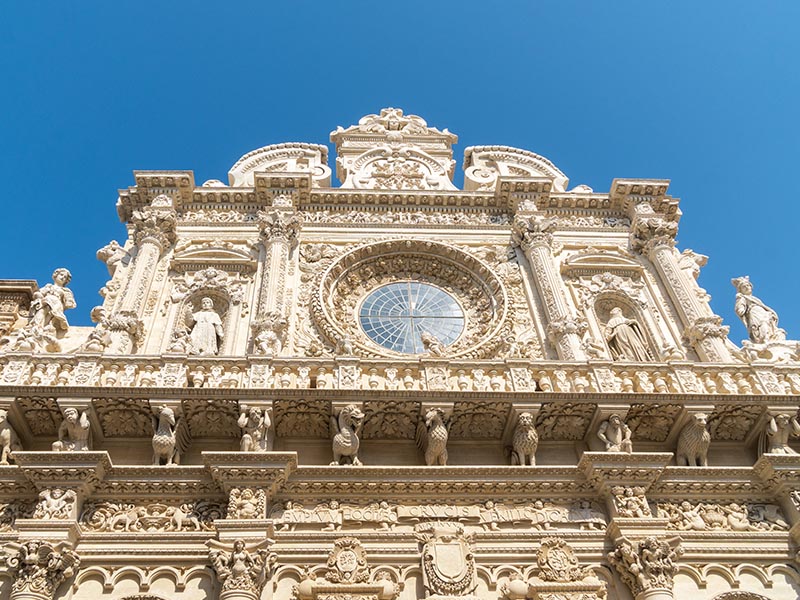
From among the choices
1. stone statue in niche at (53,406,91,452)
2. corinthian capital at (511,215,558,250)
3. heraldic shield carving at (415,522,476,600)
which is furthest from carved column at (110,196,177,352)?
corinthian capital at (511,215,558,250)

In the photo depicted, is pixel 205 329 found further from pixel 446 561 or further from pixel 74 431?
pixel 446 561

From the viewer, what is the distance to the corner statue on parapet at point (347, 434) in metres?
9.20

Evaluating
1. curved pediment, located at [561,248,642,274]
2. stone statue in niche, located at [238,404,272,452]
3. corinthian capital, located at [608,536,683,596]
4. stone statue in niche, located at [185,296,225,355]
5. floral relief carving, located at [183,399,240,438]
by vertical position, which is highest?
curved pediment, located at [561,248,642,274]

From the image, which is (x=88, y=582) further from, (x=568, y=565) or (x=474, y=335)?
(x=474, y=335)

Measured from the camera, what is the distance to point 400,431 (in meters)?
9.84

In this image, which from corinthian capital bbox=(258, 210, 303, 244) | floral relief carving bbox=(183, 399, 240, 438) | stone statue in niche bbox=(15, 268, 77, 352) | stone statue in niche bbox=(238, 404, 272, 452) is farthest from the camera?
corinthian capital bbox=(258, 210, 303, 244)

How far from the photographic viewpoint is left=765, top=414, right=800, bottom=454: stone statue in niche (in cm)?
965

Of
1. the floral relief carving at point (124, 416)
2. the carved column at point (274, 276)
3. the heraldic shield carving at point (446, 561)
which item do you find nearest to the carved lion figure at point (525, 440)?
the heraldic shield carving at point (446, 561)

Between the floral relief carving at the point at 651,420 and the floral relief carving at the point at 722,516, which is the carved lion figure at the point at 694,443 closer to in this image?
the floral relief carving at the point at 651,420

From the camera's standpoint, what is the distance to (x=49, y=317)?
11938mm

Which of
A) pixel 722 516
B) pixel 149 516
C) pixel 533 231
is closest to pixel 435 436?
pixel 149 516

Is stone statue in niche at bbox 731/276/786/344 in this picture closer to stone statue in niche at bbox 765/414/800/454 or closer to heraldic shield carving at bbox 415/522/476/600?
stone statue in niche at bbox 765/414/800/454

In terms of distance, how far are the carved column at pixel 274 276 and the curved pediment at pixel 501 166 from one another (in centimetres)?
531

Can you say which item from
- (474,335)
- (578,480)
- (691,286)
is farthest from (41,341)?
(691,286)
